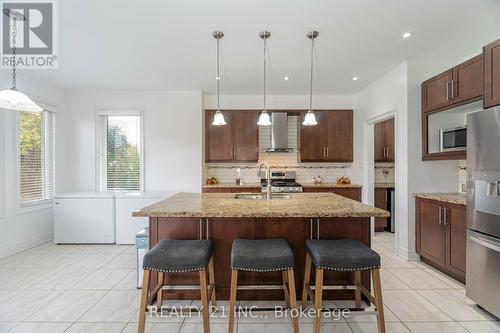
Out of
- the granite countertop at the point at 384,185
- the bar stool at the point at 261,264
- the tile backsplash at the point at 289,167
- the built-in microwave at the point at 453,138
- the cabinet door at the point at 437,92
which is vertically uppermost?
the cabinet door at the point at 437,92

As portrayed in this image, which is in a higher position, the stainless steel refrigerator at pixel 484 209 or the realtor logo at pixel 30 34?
the realtor logo at pixel 30 34

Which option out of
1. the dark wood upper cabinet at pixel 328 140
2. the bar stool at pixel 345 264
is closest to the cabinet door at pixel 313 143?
the dark wood upper cabinet at pixel 328 140

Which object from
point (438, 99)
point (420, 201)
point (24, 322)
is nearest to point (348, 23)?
point (438, 99)

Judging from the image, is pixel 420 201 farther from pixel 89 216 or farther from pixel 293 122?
pixel 89 216

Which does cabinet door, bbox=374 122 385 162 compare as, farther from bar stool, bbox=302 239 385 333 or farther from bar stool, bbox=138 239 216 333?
bar stool, bbox=138 239 216 333

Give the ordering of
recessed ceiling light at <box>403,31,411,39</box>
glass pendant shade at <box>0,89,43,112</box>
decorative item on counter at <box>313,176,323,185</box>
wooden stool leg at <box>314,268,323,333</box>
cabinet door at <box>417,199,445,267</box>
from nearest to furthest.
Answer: wooden stool leg at <box>314,268,323,333</box>
glass pendant shade at <box>0,89,43,112</box>
recessed ceiling light at <box>403,31,411,39</box>
cabinet door at <box>417,199,445,267</box>
decorative item on counter at <box>313,176,323,185</box>

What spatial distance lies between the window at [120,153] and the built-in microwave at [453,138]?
15.7 ft

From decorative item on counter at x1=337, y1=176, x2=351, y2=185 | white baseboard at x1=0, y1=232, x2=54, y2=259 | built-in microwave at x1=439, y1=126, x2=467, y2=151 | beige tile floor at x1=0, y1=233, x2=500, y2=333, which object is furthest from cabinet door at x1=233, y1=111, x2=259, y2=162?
white baseboard at x1=0, y1=232, x2=54, y2=259

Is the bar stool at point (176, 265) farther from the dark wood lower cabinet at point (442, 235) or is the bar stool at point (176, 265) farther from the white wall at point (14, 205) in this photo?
the white wall at point (14, 205)

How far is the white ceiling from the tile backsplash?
131 cm

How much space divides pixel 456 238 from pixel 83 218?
5.07 meters

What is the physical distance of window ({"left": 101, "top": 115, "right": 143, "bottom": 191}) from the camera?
15.4 ft

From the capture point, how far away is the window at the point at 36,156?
375 centimetres

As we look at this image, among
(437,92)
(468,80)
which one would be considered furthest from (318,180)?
(468,80)
